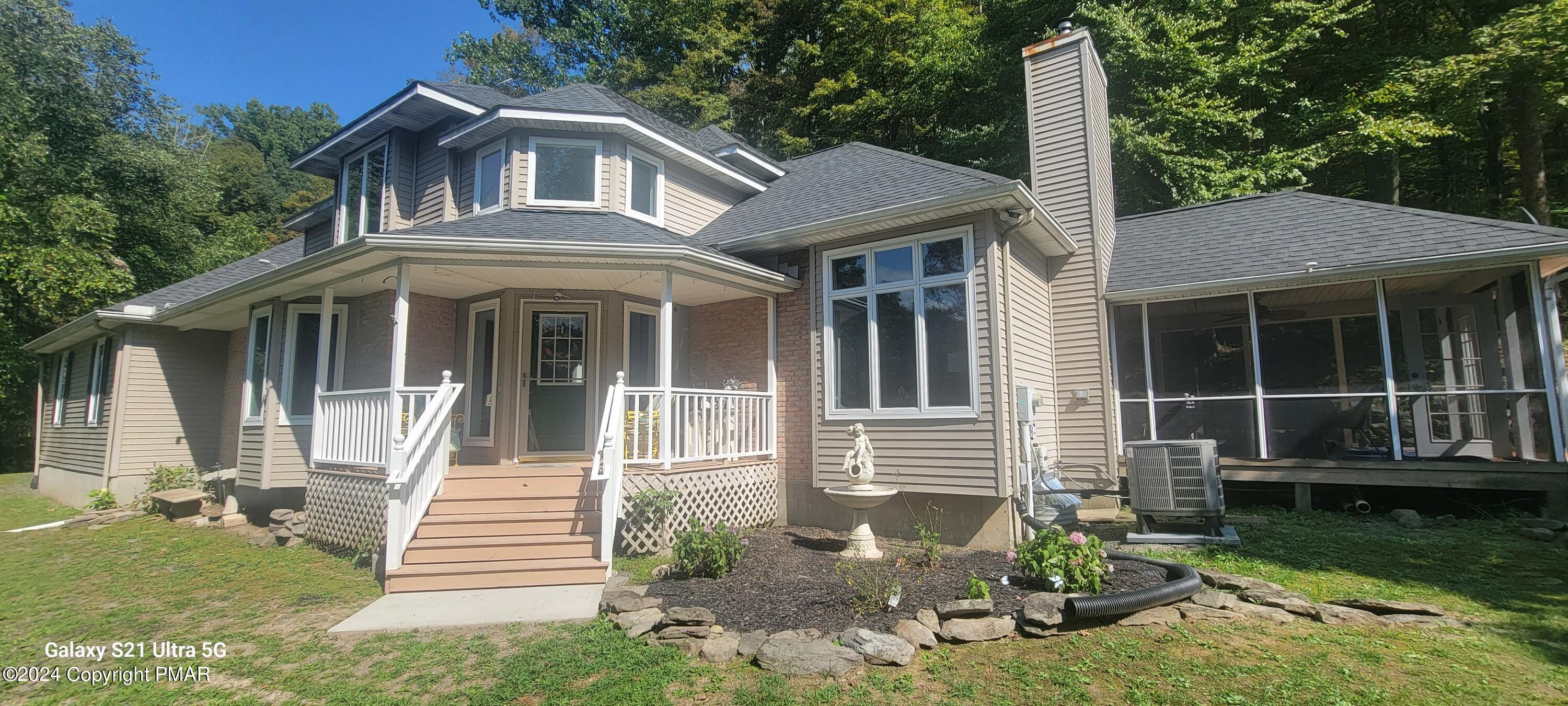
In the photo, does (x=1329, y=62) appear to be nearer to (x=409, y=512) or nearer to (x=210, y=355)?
(x=409, y=512)

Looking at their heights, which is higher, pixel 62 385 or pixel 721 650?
pixel 62 385

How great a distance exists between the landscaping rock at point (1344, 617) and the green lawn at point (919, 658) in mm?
162

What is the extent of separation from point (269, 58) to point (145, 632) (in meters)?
34.9

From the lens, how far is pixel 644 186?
420 inches

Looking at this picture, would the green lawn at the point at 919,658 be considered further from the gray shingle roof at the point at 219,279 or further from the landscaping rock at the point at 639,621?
the gray shingle roof at the point at 219,279

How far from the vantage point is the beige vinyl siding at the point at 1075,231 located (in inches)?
388

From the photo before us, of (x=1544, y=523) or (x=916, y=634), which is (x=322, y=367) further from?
(x=1544, y=523)

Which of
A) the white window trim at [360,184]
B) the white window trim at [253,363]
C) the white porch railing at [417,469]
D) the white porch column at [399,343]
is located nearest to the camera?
the white porch railing at [417,469]

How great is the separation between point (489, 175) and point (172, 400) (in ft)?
27.2

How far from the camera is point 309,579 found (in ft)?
22.2

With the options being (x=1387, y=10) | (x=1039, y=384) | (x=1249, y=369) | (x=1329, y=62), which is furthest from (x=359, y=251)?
(x=1387, y=10)

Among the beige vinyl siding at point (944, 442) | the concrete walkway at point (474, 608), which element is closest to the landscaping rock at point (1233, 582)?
the beige vinyl siding at point (944, 442)

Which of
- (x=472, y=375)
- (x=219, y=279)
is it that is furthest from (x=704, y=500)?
(x=219, y=279)

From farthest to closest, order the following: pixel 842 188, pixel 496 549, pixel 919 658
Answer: pixel 842 188
pixel 496 549
pixel 919 658
